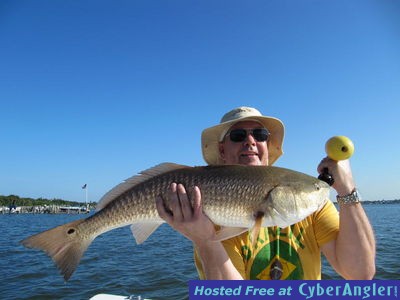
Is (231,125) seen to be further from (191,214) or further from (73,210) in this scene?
(73,210)

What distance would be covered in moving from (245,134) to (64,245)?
2.09 metres

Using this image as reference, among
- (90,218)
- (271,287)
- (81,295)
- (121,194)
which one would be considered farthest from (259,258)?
(81,295)

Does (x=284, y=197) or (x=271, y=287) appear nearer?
(x=271, y=287)

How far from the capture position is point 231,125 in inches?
140

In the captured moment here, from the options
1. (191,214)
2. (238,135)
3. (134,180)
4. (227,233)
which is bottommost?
(227,233)

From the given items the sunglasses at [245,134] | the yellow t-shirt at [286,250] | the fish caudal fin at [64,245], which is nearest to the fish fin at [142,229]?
the fish caudal fin at [64,245]

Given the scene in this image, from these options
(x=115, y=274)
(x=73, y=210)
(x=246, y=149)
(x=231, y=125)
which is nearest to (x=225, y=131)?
(x=231, y=125)

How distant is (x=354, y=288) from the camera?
2088 mm

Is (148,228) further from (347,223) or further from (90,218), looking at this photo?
(347,223)

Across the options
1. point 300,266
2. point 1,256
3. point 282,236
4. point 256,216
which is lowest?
point 1,256

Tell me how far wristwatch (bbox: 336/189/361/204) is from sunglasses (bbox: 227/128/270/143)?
3.43ft

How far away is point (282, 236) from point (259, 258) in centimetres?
33

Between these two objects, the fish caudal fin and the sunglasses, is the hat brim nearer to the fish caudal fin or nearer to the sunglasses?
the sunglasses

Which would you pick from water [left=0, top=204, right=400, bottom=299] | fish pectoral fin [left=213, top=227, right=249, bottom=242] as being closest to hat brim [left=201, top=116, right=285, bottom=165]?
fish pectoral fin [left=213, top=227, right=249, bottom=242]
